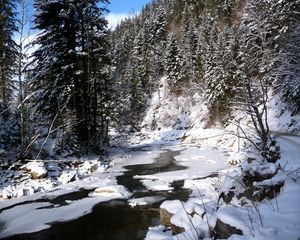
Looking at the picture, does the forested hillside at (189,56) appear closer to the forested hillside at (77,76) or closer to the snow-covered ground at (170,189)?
the forested hillside at (77,76)

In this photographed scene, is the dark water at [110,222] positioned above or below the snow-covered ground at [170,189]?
below

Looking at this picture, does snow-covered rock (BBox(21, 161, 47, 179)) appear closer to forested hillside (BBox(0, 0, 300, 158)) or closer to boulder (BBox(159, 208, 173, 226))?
forested hillside (BBox(0, 0, 300, 158))

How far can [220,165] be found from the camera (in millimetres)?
16938

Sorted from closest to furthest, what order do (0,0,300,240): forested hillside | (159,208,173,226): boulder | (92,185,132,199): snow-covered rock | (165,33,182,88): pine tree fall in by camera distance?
(0,0,300,240): forested hillside
(159,208,173,226): boulder
(92,185,132,199): snow-covered rock
(165,33,182,88): pine tree

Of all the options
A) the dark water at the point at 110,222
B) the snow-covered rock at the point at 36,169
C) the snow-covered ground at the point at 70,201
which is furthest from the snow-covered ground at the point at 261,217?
the snow-covered rock at the point at 36,169

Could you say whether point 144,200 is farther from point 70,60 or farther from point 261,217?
point 70,60

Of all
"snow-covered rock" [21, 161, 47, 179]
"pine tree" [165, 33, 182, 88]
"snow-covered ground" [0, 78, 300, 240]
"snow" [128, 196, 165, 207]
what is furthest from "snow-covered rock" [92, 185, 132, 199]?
"pine tree" [165, 33, 182, 88]

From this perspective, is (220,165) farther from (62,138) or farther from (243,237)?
(243,237)

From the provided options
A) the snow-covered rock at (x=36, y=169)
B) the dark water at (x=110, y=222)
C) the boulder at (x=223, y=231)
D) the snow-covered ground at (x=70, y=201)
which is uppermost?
the boulder at (x=223, y=231)

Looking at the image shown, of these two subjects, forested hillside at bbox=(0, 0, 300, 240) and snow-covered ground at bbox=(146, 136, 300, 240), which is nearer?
snow-covered ground at bbox=(146, 136, 300, 240)

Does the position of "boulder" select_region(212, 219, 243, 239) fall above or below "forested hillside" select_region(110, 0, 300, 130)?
below

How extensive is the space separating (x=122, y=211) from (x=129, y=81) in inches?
1901

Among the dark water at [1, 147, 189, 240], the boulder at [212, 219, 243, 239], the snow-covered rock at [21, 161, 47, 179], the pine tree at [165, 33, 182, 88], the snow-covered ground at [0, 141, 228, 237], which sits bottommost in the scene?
the dark water at [1, 147, 189, 240]

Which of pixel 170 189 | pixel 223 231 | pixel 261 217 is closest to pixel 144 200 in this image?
pixel 170 189
